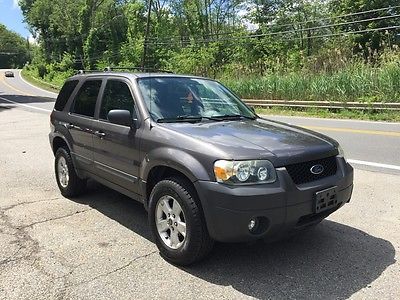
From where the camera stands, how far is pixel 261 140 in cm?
391

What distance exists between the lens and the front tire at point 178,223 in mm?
3738

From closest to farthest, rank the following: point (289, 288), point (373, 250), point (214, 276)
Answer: point (289, 288) → point (214, 276) → point (373, 250)

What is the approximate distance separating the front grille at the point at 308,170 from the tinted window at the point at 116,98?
1.81 m

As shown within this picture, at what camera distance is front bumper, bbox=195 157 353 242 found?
3461 millimetres

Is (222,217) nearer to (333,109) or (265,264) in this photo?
(265,264)

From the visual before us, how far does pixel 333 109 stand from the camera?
1728 centimetres

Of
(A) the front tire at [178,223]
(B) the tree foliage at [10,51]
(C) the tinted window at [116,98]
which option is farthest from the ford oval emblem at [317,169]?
(B) the tree foliage at [10,51]

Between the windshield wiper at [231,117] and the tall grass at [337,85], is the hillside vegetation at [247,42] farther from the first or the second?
the windshield wiper at [231,117]

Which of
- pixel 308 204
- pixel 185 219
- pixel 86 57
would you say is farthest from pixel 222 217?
pixel 86 57

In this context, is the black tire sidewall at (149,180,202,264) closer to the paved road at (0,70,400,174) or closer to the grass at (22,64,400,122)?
the paved road at (0,70,400,174)

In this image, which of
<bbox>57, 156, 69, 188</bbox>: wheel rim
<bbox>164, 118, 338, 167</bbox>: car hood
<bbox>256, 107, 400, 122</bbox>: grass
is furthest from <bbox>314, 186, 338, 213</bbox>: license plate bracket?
<bbox>256, 107, 400, 122</bbox>: grass

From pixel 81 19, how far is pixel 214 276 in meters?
76.4

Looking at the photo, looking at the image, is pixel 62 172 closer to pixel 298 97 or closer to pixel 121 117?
pixel 121 117

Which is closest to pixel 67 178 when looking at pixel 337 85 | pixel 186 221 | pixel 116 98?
pixel 116 98
